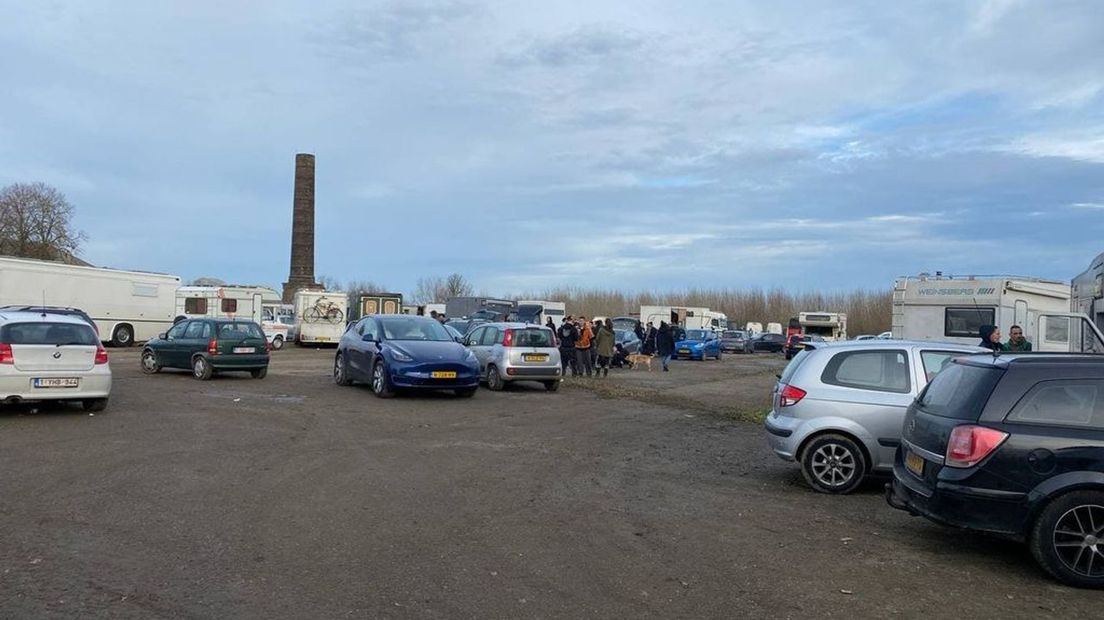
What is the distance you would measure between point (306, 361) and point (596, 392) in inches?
552

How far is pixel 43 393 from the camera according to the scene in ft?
43.8

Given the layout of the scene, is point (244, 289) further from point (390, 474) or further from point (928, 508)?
point (928, 508)

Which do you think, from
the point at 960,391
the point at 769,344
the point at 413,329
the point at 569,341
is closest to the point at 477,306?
the point at 769,344

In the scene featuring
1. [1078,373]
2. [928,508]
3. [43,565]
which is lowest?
[43,565]

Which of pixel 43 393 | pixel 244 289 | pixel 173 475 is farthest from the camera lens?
pixel 244 289

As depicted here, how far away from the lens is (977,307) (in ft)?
65.0

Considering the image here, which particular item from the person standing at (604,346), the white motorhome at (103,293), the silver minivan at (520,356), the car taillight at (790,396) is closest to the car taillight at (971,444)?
the car taillight at (790,396)

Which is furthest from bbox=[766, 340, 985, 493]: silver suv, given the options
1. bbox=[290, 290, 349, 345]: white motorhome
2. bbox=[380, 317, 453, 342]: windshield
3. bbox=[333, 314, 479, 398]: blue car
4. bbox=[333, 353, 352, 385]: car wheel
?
bbox=[290, 290, 349, 345]: white motorhome

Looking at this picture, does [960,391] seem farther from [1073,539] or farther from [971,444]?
[1073,539]

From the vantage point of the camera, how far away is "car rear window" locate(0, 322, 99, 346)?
1327cm

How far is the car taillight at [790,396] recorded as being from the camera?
9625 mm

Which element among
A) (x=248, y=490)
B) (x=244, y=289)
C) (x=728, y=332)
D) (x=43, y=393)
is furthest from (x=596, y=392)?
(x=728, y=332)

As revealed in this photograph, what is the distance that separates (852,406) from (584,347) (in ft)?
52.4

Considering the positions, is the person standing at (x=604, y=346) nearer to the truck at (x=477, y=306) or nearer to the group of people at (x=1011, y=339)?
the group of people at (x=1011, y=339)
